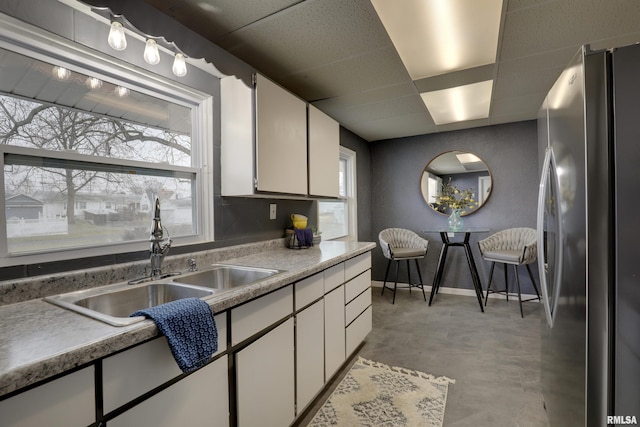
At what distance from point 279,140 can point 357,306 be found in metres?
1.40

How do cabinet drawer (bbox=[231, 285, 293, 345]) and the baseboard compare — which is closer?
cabinet drawer (bbox=[231, 285, 293, 345])

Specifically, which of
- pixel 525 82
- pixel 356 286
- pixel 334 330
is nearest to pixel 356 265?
pixel 356 286

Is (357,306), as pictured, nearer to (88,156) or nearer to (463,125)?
(88,156)

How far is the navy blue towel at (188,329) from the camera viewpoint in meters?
0.89

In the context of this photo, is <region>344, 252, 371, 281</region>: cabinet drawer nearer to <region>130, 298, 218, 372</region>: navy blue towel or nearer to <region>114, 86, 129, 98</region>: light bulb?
<region>130, 298, 218, 372</region>: navy blue towel

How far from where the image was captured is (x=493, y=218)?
3941mm

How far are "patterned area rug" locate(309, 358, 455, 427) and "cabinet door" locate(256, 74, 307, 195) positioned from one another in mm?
1398

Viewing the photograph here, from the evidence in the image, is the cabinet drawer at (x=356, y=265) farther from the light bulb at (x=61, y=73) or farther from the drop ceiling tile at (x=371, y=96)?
the light bulb at (x=61, y=73)

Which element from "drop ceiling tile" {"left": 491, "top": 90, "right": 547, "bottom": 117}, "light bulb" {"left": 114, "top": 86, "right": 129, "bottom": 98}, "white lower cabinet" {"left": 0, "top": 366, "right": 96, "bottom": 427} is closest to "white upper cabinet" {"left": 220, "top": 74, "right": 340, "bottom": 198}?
"light bulb" {"left": 114, "top": 86, "right": 129, "bottom": 98}

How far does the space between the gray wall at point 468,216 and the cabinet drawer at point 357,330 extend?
202 cm

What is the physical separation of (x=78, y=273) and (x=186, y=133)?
102 centimetres

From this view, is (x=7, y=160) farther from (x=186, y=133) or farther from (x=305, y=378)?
(x=305, y=378)

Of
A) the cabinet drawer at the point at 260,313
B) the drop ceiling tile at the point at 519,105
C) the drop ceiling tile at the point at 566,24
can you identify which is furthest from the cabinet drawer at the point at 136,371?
the drop ceiling tile at the point at 519,105

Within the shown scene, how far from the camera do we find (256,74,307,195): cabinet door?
1915 millimetres
